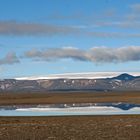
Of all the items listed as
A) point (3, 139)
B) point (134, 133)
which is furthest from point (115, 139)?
point (3, 139)

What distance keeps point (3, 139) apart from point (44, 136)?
2.39 meters

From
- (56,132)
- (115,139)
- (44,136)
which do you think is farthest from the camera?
(56,132)

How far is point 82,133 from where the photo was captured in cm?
2614

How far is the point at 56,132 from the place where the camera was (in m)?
26.9

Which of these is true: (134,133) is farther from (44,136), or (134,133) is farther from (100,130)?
(44,136)

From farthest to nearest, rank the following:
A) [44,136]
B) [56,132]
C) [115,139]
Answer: [56,132], [44,136], [115,139]

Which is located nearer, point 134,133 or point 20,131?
point 134,133

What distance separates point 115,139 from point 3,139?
605 cm

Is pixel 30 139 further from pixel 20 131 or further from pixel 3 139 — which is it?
pixel 20 131

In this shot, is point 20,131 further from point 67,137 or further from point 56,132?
point 67,137

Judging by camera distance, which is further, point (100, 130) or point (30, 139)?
point (100, 130)

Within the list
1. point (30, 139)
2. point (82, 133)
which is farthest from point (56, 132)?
point (30, 139)

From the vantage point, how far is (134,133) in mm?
25312

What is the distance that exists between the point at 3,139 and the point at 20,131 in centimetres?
441
